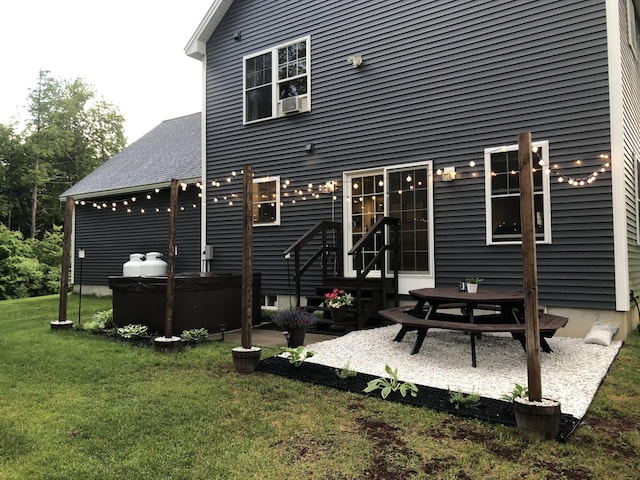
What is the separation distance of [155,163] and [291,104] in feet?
18.8

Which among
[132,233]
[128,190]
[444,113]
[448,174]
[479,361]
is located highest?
[444,113]

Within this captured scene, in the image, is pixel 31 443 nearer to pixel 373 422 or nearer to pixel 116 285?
pixel 373 422

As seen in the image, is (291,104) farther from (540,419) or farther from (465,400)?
(540,419)

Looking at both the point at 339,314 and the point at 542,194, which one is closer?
the point at 542,194

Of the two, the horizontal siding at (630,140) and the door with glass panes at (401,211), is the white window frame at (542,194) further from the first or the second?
the horizontal siding at (630,140)

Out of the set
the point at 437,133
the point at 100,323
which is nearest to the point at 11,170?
the point at 100,323

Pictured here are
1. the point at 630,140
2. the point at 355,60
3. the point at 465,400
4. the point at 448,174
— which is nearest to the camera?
the point at 465,400

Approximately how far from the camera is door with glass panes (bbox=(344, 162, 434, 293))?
700cm

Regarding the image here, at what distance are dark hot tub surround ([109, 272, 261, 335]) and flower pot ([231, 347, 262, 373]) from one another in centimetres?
170

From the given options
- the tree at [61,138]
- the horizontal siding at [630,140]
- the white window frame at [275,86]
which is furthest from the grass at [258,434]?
the tree at [61,138]

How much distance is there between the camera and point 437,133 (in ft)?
22.5

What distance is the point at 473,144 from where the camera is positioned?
655cm

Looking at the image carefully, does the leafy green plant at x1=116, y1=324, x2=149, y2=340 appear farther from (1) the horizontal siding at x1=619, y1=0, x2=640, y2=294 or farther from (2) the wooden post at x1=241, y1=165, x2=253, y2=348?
(1) the horizontal siding at x1=619, y1=0, x2=640, y2=294

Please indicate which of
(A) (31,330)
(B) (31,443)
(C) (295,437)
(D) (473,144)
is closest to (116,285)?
(A) (31,330)
